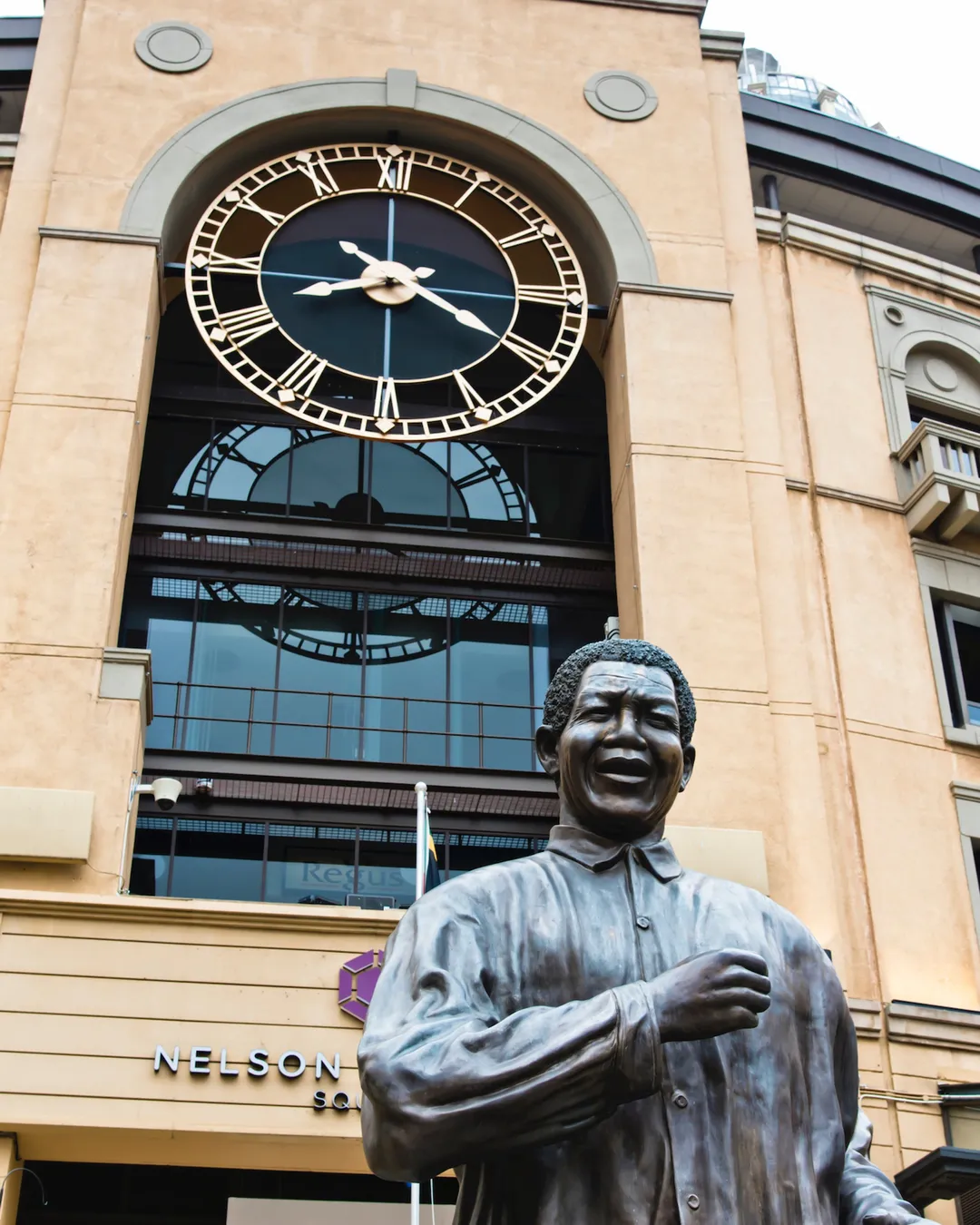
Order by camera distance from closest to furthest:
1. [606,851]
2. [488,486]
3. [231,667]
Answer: [606,851]
[231,667]
[488,486]

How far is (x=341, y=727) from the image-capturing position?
58.1 feet

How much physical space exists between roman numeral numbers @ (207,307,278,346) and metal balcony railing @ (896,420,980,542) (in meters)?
7.43

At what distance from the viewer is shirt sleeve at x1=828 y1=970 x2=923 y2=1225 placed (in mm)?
2879

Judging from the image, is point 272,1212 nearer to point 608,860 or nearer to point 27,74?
point 608,860

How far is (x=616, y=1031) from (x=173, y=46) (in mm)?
18985

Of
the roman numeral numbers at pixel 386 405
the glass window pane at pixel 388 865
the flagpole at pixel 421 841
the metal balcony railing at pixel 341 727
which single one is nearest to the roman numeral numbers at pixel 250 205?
the roman numeral numbers at pixel 386 405

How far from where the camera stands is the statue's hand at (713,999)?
8.67 ft

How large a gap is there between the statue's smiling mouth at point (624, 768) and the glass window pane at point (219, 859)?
13.8 m

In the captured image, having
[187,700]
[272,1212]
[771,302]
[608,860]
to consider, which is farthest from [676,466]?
[608,860]

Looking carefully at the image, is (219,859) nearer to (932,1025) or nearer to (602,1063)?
(932,1025)

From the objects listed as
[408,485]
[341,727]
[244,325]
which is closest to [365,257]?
[244,325]

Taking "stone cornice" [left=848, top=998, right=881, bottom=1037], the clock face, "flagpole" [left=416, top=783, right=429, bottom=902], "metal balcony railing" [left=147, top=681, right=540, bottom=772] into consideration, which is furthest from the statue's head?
the clock face

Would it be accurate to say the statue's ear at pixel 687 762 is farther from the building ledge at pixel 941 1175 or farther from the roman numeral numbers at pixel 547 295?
the roman numeral numbers at pixel 547 295

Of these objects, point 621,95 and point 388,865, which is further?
point 621,95
